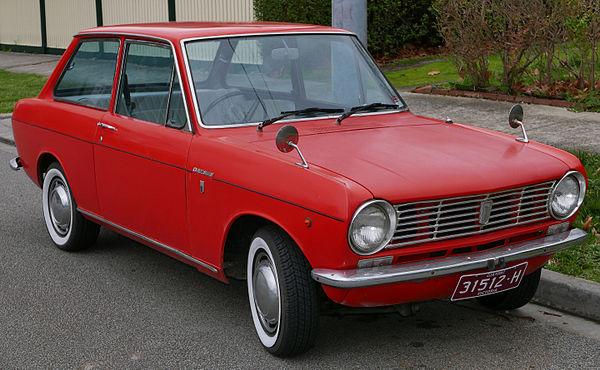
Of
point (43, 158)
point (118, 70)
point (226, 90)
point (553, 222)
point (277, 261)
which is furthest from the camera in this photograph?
point (43, 158)

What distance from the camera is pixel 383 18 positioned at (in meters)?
15.9

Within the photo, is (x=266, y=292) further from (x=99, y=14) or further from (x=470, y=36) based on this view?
(x=99, y=14)

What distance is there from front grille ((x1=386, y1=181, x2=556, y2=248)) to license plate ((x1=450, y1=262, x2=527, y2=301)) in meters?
0.21

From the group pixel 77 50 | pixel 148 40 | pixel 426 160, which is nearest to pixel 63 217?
pixel 77 50

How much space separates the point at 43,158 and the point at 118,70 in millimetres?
1209

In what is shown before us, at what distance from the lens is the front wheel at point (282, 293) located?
3.93 metres

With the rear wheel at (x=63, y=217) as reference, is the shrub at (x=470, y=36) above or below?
above

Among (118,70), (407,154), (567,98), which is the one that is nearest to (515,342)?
(407,154)

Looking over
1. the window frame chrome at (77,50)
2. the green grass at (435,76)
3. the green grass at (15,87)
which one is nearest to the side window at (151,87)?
the window frame chrome at (77,50)

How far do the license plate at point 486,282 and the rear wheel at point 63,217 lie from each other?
312 centimetres

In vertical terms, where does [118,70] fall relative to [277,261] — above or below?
above

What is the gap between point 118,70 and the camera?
551cm

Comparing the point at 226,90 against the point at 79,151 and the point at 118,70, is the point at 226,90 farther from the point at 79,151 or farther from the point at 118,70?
the point at 79,151

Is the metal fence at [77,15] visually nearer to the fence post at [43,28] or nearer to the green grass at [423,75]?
the fence post at [43,28]
